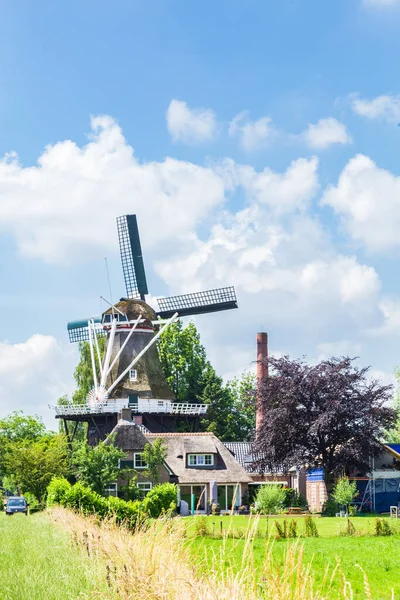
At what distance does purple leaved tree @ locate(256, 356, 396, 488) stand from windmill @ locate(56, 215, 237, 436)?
15304 mm

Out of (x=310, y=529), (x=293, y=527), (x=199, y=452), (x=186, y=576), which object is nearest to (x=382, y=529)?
(x=310, y=529)

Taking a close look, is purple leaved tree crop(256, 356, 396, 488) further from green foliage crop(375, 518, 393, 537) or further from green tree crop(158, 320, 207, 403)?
green tree crop(158, 320, 207, 403)

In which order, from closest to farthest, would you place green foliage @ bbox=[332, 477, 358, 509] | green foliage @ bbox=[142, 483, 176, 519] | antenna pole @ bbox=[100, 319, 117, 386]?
green foliage @ bbox=[142, 483, 176, 519], green foliage @ bbox=[332, 477, 358, 509], antenna pole @ bbox=[100, 319, 117, 386]

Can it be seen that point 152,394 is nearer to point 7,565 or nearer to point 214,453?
point 214,453

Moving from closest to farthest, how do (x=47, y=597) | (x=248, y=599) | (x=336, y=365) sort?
(x=248, y=599)
(x=47, y=597)
(x=336, y=365)

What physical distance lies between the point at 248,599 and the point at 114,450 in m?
36.9

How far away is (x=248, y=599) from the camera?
6.38 m

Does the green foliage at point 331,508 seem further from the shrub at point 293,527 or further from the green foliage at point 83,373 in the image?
the green foliage at point 83,373

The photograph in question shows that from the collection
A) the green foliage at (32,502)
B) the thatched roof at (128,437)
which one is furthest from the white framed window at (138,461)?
the green foliage at (32,502)

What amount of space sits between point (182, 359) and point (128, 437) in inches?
922

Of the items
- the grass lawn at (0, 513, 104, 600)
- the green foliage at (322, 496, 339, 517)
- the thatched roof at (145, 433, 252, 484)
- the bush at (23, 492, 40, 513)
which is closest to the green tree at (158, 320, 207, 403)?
the thatched roof at (145, 433, 252, 484)

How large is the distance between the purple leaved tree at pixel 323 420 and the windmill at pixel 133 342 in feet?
50.2

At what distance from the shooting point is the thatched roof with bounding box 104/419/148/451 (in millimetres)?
49719

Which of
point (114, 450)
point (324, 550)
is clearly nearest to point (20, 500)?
point (114, 450)
